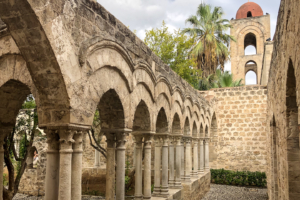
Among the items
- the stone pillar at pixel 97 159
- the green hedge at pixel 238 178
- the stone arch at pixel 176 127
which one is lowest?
the green hedge at pixel 238 178

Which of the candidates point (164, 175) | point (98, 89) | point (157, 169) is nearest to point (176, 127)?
point (164, 175)

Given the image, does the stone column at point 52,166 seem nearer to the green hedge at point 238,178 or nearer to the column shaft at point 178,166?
the column shaft at point 178,166

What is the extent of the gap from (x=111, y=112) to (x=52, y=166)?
1.77 meters

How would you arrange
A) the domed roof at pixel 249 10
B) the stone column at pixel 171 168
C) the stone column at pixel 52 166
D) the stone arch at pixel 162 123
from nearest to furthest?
1. the stone column at pixel 52 166
2. the stone arch at pixel 162 123
3. the stone column at pixel 171 168
4. the domed roof at pixel 249 10

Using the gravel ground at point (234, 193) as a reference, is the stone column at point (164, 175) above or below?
above

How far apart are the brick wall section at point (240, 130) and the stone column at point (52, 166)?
12638 millimetres

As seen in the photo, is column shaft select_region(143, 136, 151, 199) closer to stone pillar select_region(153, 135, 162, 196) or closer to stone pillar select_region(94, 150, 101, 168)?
stone pillar select_region(153, 135, 162, 196)

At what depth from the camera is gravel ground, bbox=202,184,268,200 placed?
1184cm

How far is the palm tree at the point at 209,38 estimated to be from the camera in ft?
74.9

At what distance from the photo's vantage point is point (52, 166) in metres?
3.92

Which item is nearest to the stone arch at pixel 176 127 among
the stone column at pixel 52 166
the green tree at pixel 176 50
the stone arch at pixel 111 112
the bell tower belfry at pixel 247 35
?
the stone arch at pixel 111 112

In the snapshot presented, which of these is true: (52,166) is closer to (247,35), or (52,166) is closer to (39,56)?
(39,56)

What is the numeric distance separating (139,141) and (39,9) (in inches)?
168

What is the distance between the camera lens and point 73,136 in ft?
13.2
